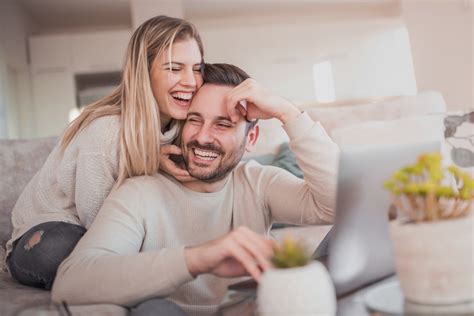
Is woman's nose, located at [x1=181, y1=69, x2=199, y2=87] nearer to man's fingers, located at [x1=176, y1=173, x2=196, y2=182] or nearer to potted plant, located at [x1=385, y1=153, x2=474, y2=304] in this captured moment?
man's fingers, located at [x1=176, y1=173, x2=196, y2=182]

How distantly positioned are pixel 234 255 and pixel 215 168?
0.54m

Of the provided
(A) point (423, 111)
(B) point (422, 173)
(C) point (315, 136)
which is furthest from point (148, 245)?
(A) point (423, 111)

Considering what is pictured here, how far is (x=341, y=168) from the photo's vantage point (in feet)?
2.53

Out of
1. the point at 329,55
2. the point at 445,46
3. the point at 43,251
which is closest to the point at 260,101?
the point at 43,251

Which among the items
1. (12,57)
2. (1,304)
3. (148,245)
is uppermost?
(12,57)

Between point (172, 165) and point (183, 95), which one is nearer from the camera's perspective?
point (172, 165)

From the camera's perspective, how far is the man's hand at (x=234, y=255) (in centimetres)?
80

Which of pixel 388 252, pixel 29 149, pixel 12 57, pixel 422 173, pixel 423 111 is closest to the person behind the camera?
pixel 422 173

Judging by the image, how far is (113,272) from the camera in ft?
3.04

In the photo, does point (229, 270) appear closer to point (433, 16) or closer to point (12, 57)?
point (433, 16)

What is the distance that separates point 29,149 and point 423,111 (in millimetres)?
1570

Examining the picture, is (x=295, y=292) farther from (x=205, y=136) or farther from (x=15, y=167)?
(x=15, y=167)

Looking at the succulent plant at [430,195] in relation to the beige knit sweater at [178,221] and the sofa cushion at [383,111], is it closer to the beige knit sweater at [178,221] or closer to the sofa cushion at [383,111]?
the beige knit sweater at [178,221]

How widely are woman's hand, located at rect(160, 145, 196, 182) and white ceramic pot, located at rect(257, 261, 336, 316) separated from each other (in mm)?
737
